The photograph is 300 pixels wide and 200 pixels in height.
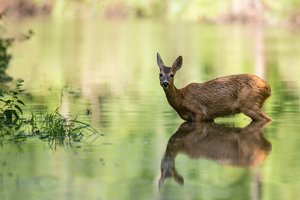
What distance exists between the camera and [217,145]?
34.3ft

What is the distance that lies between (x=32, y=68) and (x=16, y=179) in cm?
1516

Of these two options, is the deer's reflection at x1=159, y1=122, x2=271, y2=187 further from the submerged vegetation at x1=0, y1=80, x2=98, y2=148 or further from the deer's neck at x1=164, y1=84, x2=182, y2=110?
the submerged vegetation at x1=0, y1=80, x2=98, y2=148

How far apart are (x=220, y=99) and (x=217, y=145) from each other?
6.63ft

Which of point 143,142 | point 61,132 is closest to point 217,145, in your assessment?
point 143,142

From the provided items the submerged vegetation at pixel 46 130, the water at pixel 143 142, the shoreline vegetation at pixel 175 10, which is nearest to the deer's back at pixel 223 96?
the water at pixel 143 142

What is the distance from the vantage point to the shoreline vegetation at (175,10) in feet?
146

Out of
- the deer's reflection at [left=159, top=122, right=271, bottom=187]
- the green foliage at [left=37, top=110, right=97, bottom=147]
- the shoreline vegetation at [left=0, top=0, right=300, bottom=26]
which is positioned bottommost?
the deer's reflection at [left=159, top=122, right=271, bottom=187]

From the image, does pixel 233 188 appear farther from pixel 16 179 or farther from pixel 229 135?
pixel 229 135

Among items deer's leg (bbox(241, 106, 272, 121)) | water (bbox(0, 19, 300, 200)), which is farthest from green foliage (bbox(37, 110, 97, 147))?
deer's leg (bbox(241, 106, 272, 121))

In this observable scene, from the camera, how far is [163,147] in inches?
409

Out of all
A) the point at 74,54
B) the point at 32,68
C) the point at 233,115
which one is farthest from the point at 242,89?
the point at 74,54

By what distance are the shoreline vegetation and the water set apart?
15961mm

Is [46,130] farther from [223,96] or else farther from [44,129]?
[223,96]

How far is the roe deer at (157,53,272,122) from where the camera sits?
12.3 metres
